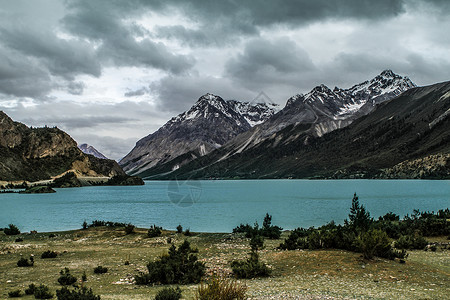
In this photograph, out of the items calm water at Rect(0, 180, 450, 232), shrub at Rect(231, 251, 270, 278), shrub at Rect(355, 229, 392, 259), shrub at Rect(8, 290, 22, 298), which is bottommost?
calm water at Rect(0, 180, 450, 232)

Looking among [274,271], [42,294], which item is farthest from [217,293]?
[274,271]

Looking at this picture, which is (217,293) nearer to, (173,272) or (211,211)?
(173,272)

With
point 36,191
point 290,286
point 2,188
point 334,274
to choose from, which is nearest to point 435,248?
point 334,274

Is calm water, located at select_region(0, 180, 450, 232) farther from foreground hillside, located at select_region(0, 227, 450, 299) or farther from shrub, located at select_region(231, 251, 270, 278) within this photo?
shrub, located at select_region(231, 251, 270, 278)

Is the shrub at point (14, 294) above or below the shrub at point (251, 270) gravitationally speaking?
below

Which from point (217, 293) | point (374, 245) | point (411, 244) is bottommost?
point (411, 244)

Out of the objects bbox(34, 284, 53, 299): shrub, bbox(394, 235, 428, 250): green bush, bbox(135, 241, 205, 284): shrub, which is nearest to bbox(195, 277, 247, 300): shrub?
bbox(135, 241, 205, 284): shrub

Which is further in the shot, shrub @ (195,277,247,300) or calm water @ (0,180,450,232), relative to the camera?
calm water @ (0,180,450,232)

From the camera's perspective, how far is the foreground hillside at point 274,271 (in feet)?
47.8

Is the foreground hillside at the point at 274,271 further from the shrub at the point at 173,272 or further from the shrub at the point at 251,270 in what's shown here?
the shrub at the point at 173,272

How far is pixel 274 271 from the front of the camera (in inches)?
749

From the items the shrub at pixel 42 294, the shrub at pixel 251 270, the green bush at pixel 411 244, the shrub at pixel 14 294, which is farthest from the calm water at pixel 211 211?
the shrub at pixel 42 294

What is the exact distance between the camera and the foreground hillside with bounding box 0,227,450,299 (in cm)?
1456

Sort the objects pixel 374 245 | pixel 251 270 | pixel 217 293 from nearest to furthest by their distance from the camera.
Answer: pixel 217 293, pixel 251 270, pixel 374 245
